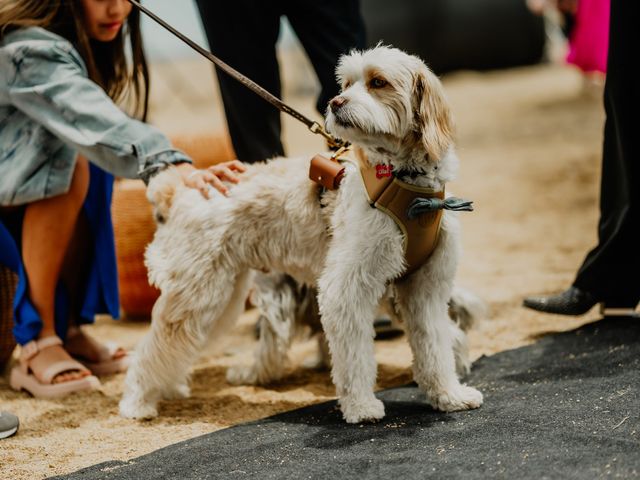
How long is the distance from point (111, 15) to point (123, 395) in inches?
54.0

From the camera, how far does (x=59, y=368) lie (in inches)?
118

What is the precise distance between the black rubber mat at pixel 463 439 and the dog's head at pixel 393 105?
79 cm

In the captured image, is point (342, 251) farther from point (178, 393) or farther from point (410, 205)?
point (178, 393)

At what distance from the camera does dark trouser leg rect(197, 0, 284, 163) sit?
314 cm

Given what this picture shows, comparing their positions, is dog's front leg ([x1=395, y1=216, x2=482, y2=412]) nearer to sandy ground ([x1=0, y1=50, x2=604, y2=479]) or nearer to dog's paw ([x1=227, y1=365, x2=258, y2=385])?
sandy ground ([x1=0, y1=50, x2=604, y2=479])

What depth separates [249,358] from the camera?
333 cm

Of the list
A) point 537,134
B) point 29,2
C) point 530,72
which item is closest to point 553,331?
point 29,2

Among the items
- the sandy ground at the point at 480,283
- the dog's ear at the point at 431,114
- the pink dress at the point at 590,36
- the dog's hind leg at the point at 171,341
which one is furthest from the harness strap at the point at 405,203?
the pink dress at the point at 590,36

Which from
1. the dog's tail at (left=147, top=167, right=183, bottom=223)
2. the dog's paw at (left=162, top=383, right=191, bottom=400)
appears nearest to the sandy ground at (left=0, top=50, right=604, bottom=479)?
the dog's paw at (left=162, top=383, right=191, bottom=400)

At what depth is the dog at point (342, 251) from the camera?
7.29 ft

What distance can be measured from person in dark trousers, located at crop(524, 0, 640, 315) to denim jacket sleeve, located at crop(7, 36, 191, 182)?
1.58 metres

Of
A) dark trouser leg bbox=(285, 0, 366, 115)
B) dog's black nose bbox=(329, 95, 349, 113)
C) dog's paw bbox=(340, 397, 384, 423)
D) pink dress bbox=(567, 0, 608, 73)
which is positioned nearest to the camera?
dog's black nose bbox=(329, 95, 349, 113)

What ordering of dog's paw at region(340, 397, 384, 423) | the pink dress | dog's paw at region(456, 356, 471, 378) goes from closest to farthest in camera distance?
dog's paw at region(340, 397, 384, 423)
dog's paw at region(456, 356, 471, 378)
the pink dress

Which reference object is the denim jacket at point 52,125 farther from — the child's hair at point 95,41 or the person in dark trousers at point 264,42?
the person in dark trousers at point 264,42
